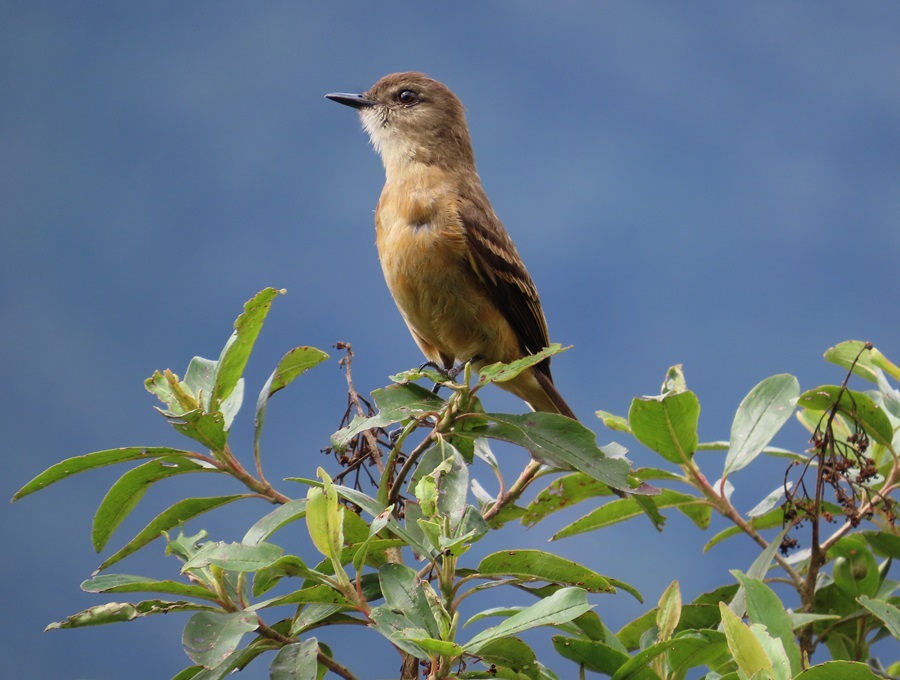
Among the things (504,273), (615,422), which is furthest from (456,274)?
(615,422)

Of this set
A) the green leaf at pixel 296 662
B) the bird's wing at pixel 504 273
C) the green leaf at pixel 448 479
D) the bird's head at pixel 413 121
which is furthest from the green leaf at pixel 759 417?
the bird's head at pixel 413 121

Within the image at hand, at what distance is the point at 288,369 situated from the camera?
2.36 metres

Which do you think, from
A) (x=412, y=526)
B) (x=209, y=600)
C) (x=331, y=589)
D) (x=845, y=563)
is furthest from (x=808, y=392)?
(x=209, y=600)

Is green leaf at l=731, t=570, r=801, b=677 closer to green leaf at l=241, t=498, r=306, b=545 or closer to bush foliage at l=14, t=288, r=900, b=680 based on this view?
bush foliage at l=14, t=288, r=900, b=680

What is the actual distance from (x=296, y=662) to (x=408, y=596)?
0.28 metres

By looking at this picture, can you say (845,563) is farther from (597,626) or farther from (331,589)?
(331,589)

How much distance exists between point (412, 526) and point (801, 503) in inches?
44.7

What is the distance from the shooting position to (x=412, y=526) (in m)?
1.87

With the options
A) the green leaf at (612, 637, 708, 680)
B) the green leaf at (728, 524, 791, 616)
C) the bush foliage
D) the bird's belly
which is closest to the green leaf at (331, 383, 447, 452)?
the bush foliage

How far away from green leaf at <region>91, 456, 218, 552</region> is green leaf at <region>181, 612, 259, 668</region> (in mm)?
447

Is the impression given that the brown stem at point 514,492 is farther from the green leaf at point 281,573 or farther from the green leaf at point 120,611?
the green leaf at point 120,611

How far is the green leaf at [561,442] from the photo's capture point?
2150 millimetres

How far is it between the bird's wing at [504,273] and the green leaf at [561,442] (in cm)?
111

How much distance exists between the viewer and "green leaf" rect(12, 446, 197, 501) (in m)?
2.15
